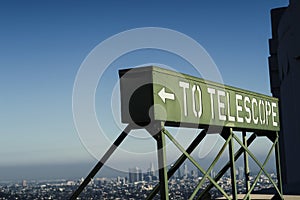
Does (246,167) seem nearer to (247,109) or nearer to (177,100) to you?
(247,109)

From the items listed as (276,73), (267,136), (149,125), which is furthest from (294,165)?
(149,125)

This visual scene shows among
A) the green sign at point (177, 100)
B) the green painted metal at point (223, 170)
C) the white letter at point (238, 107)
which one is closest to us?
the green sign at point (177, 100)

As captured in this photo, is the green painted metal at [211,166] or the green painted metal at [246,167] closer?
the green painted metal at [211,166]

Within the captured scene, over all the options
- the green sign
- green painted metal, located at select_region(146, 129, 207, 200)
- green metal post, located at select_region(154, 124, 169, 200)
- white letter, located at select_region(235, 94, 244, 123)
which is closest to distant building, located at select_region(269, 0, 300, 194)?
white letter, located at select_region(235, 94, 244, 123)

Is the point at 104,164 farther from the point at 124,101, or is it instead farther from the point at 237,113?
the point at 237,113

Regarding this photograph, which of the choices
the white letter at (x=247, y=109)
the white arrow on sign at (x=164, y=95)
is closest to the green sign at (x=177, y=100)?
the white arrow on sign at (x=164, y=95)

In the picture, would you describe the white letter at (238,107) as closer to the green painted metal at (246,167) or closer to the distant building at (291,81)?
the green painted metal at (246,167)

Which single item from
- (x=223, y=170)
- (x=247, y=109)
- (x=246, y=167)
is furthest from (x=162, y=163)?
(x=246, y=167)

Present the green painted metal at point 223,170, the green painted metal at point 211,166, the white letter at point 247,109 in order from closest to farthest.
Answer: the green painted metal at point 211,166 < the green painted metal at point 223,170 < the white letter at point 247,109
